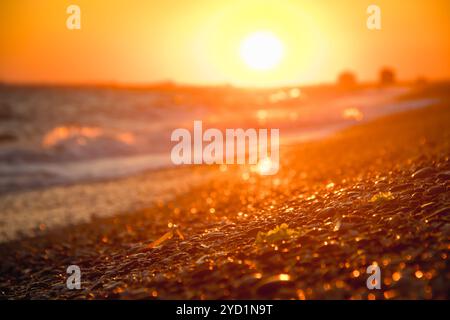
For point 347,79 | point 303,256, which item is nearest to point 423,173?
point 303,256

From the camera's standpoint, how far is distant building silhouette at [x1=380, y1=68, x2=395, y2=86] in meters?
91.0

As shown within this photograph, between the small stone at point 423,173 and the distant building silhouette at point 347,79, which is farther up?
the distant building silhouette at point 347,79

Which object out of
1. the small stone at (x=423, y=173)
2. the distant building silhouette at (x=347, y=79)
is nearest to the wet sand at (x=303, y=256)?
the small stone at (x=423, y=173)

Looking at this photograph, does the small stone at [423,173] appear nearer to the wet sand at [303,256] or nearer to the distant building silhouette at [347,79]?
the wet sand at [303,256]

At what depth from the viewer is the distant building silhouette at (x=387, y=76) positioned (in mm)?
91000

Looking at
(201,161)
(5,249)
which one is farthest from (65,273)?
(201,161)

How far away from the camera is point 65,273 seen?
17.4 feet

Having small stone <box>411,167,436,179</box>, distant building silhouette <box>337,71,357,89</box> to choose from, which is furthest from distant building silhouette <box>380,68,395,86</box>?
small stone <box>411,167,436,179</box>

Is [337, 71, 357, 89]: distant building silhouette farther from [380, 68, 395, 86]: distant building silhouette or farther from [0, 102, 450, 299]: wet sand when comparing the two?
[0, 102, 450, 299]: wet sand

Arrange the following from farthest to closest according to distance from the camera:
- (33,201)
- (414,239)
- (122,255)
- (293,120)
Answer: (293,120)
(33,201)
(122,255)
(414,239)

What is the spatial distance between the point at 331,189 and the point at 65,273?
13.0 ft

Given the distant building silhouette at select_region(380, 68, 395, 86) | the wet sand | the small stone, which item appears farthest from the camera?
the distant building silhouette at select_region(380, 68, 395, 86)

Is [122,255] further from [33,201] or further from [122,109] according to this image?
[122,109]
